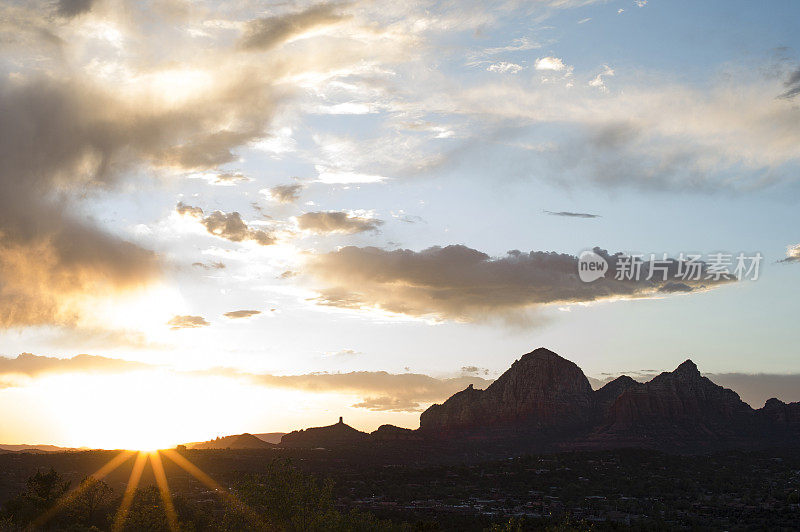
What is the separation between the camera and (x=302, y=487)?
6500cm

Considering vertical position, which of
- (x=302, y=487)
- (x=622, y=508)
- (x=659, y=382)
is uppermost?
(x=659, y=382)

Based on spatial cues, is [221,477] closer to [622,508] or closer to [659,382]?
[622,508]

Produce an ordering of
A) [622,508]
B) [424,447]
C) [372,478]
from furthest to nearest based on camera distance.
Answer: [424,447]
[372,478]
[622,508]

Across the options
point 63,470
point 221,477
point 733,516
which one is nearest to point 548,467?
point 733,516

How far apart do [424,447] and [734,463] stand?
89423 millimetres

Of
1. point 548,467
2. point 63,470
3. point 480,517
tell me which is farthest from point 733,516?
point 63,470

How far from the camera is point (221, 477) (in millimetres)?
127250

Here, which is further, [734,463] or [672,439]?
[672,439]

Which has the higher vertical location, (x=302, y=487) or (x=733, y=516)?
(x=302, y=487)

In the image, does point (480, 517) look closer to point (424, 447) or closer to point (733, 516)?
point (733, 516)

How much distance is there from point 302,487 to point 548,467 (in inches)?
2999

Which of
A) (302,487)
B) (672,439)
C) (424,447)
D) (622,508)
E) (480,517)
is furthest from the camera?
(424,447)

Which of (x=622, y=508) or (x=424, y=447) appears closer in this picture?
(x=622, y=508)

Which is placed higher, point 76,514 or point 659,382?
point 659,382
